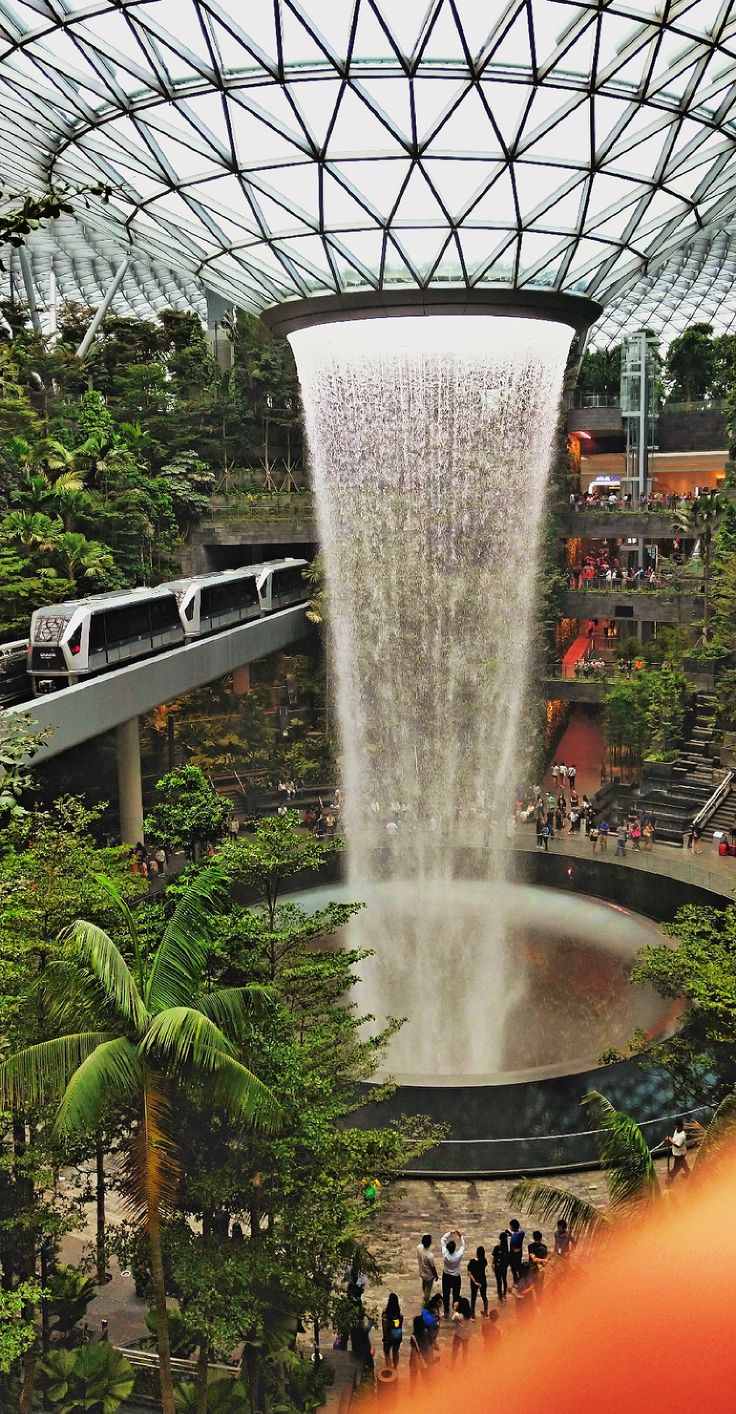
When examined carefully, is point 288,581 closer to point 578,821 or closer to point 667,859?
point 578,821

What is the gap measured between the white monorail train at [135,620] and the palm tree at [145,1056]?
18.7 metres

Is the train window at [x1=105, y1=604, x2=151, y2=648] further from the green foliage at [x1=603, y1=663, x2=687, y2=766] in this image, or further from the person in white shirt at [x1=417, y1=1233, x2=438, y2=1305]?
the green foliage at [x1=603, y1=663, x2=687, y2=766]

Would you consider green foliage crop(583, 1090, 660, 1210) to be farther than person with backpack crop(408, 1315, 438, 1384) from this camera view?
No

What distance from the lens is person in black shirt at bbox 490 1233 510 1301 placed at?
58.7 feet

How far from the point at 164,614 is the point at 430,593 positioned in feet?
44.2

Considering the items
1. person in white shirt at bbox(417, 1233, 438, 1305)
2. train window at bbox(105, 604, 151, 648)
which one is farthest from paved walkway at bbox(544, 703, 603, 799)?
person in white shirt at bbox(417, 1233, 438, 1305)

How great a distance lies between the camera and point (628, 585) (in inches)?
2317

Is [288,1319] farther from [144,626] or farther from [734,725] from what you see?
[734,725]

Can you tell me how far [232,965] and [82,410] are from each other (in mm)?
42895

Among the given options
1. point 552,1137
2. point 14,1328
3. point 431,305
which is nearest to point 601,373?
point 431,305

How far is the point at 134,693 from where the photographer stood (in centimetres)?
3438

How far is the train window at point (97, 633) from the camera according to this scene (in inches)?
1271

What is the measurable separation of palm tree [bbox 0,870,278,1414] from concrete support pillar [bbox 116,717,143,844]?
25.0 meters

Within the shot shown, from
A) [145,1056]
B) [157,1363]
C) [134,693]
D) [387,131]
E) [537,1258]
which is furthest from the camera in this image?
[134,693]
